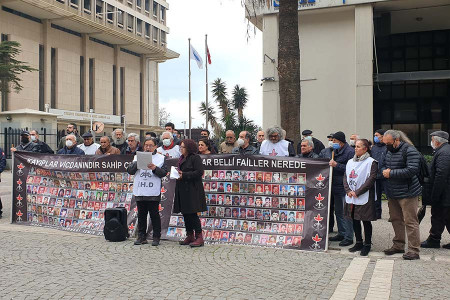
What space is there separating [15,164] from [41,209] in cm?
129

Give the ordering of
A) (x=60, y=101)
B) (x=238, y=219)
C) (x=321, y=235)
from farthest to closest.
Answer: (x=60, y=101) → (x=238, y=219) → (x=321, y=235)

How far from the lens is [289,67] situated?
10.8 meters

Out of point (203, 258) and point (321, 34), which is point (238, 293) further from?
point (321, 34)

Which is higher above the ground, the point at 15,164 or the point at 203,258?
the point at 15,164

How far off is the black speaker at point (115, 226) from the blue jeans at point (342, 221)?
3.70 m

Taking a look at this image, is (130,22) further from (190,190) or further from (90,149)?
(190,190)

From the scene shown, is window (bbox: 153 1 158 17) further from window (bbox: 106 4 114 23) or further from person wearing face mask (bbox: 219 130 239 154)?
person wearing face mask (bbox: 219 130 239 154)

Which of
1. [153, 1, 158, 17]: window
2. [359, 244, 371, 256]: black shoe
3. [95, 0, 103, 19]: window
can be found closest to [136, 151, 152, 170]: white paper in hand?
[359, 244, 371, 256]: black shoe

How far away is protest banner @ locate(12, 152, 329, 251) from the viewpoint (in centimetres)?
761

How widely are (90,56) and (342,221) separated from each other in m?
52.0

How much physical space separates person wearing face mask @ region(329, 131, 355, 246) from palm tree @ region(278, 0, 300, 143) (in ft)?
9.46

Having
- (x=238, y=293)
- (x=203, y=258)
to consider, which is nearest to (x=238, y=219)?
(x=203, y=258)

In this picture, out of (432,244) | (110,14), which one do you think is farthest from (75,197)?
(110,14)

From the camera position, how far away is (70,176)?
9.42m
